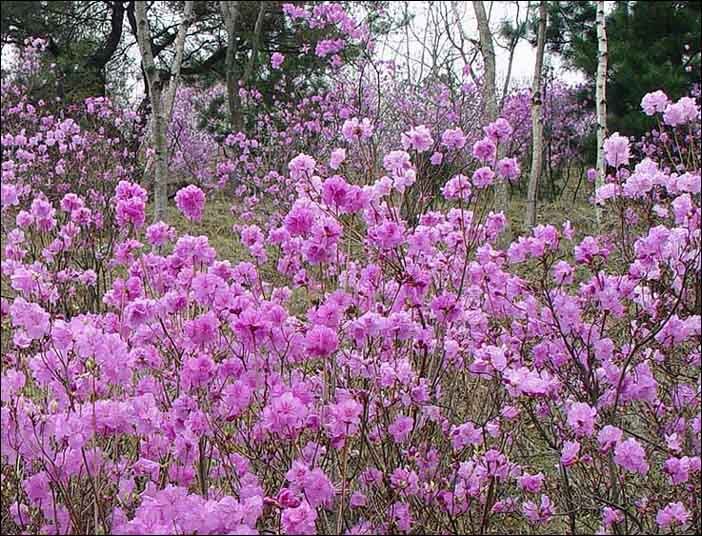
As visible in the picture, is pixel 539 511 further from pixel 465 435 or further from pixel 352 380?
pixel 352 380

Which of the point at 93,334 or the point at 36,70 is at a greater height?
the point at 36,70

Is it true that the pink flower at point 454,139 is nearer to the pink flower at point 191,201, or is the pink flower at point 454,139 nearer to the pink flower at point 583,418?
the pink flower at point 191,201

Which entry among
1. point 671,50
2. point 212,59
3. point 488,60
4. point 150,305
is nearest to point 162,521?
point 150,305

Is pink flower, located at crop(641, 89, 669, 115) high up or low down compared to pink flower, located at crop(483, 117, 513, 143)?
up

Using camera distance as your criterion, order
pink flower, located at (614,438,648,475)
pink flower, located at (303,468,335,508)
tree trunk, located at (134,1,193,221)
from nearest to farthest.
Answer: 1. pink flower, located at (303,468,335,508)
2. pink flower, located at (614,438,648,475)
3. tree trunk, located at (134,1,193,221)

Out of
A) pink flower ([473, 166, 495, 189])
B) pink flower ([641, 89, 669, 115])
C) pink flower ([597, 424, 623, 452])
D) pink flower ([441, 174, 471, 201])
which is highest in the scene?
pink flower ([641, 89, 669, 115])

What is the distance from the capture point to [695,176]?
80.2 inches

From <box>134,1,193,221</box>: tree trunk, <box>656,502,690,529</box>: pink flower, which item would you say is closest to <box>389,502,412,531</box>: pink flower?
<box>656,502,690,529</box>: pink flower

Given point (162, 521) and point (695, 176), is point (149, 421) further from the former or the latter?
point (695, 176)

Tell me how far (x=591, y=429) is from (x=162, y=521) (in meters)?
1.10

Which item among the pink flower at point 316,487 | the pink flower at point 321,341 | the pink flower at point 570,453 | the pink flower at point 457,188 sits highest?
the pink flower at point 457,188

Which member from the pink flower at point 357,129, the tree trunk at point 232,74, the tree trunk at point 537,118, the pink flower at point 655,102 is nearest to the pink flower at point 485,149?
the pink flower at point 357,129

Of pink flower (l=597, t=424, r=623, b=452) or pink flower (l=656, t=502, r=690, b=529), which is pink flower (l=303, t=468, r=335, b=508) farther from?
pink flower (l=656, t=502, r=690, b=529)

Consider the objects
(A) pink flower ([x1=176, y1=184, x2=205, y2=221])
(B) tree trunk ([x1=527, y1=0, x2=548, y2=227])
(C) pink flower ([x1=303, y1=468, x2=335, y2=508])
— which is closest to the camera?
(C) pink flower ([x1=303, y1=468, x2=335, y2=508])
